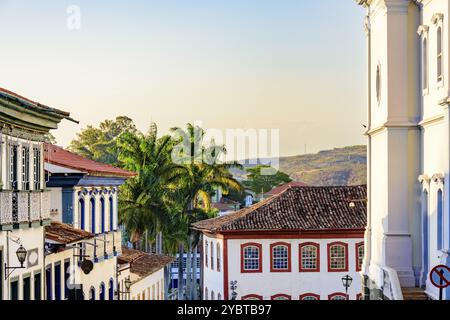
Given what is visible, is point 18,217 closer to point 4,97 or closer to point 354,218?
point 4,97

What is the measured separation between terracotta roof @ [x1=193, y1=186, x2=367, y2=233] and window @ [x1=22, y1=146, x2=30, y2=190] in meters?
22.7

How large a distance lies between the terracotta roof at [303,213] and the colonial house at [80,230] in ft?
39.1

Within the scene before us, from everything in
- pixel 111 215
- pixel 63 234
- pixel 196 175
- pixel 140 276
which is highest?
pixel 196 175

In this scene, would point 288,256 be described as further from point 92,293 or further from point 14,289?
point 14,289

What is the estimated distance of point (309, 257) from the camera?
161ft

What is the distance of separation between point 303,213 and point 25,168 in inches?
1008

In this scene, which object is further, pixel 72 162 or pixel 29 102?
pixel 72 162

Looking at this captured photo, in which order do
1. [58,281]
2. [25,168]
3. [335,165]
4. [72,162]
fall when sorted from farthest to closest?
[335,165] < [72,162] < [58,281] < [25,168]

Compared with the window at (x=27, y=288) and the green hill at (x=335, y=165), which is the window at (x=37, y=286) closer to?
the window at (x=27, y=288)

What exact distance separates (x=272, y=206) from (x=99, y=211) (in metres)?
16.4

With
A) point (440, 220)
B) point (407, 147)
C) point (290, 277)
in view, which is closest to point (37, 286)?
point (440, 220)

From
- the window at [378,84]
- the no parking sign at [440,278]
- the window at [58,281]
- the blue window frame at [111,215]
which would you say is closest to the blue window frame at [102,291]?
the blue window frame at [111,215]

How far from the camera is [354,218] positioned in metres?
50.1

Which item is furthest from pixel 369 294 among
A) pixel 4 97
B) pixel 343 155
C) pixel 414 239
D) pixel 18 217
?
pixel 343 155
